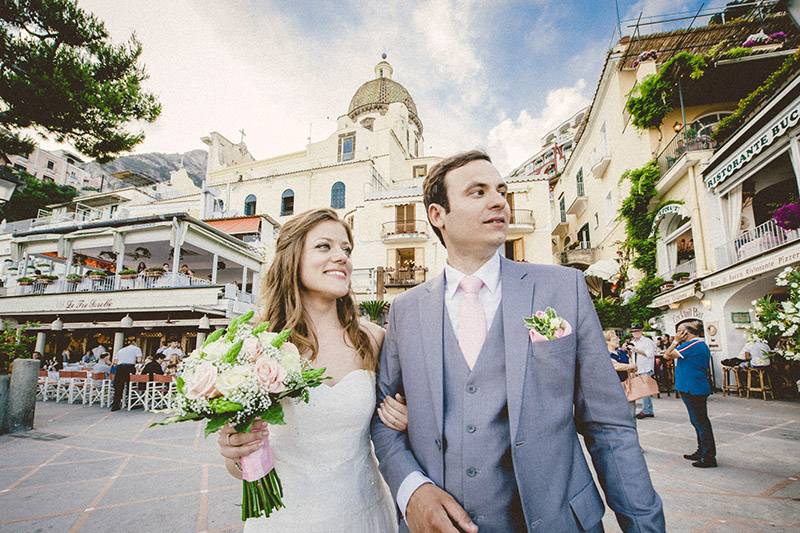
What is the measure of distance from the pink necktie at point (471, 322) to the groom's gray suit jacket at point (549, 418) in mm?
87

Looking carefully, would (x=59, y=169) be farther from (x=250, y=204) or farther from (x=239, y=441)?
(x=239, y=441)

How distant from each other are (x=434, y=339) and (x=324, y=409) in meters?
0.81

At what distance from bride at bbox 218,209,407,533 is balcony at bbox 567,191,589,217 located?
2173 cm

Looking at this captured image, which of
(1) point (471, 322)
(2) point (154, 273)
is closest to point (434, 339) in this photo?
(1) point (471, 322)

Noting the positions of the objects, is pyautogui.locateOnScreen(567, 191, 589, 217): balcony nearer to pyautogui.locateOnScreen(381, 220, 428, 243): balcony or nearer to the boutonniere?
pyautogui.locateOnScreen(381, 220, 428, 243): balcony

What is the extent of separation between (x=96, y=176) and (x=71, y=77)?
57.7 meters

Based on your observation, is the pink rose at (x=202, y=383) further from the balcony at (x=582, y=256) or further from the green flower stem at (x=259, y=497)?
the balcony at (x=582, y=256)

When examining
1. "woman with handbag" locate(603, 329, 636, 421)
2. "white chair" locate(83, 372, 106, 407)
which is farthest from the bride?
"white chair" locate(83, 372, 106, 407)

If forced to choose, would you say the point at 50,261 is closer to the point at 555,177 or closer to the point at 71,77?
the point at 71,77

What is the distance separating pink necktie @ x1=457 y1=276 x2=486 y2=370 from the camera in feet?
5.10

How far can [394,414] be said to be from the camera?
1.68 meters

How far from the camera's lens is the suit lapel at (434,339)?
146 cm

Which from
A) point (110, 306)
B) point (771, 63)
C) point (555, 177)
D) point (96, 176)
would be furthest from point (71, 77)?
point (96, 176)

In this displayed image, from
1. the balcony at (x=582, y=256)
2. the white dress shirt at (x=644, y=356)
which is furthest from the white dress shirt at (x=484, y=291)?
the balcony at (x=582, y=256)
